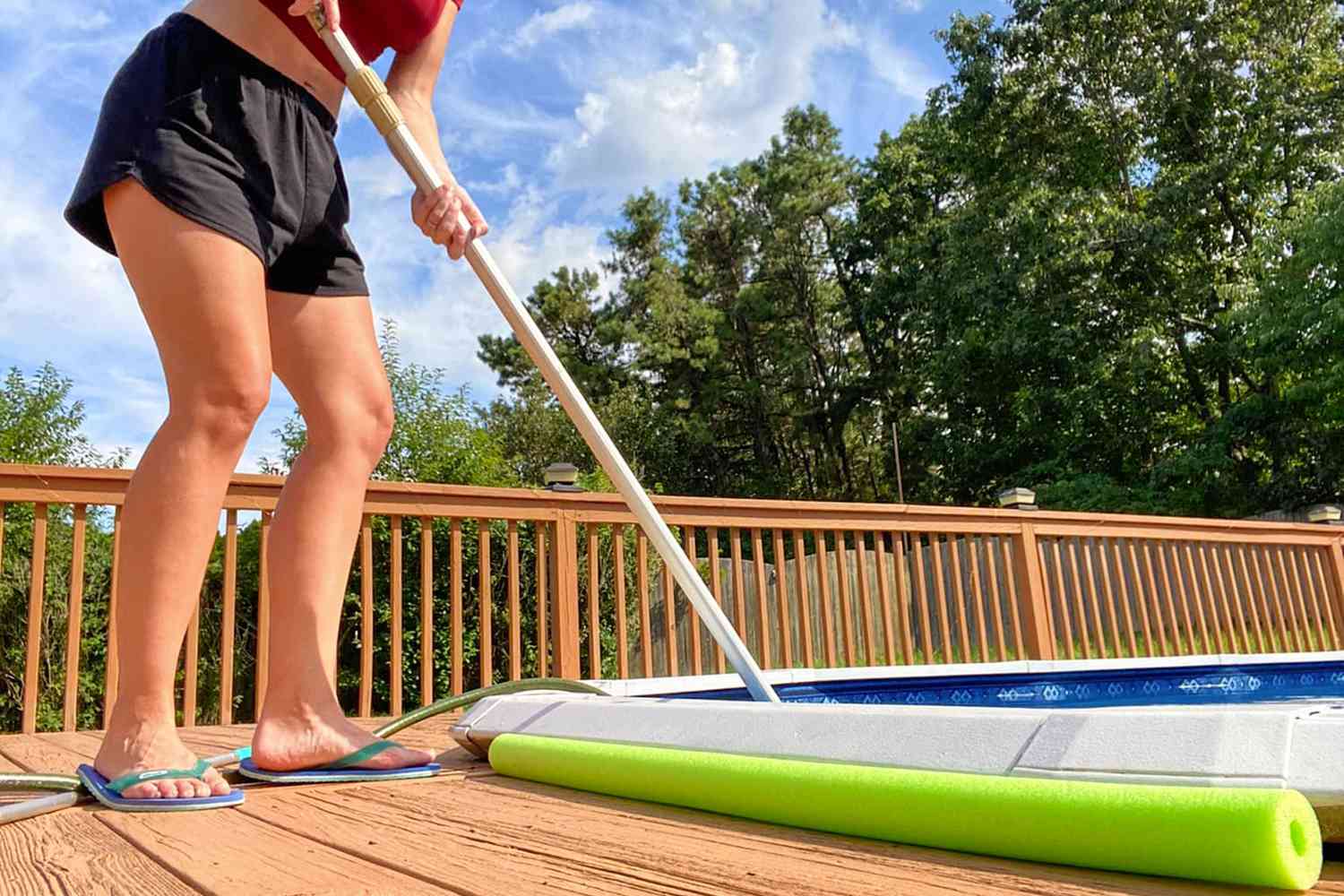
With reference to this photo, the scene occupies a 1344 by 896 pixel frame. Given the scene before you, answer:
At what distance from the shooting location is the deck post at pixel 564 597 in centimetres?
333

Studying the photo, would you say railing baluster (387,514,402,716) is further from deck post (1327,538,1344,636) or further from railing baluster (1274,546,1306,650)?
deck post (1327,538,1344,636)

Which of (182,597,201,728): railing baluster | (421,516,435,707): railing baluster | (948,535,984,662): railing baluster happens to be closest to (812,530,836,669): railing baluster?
(948,535,984,662): railing baluster

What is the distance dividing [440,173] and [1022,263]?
15.1 m

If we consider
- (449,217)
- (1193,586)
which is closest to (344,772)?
(449,217)

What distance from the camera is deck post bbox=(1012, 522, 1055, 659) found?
450 centimetres

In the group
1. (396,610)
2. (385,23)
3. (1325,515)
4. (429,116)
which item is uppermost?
(385,23)

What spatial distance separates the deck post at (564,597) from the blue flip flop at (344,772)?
1901 mm

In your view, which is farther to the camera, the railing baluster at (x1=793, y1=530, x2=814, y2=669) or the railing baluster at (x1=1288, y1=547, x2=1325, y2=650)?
the railing baluster at (x1=1288, y1=547, x2=1325, y2=650)

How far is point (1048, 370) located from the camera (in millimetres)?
16297

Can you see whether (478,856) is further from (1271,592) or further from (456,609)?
(1271,592)

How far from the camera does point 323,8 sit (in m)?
1.39

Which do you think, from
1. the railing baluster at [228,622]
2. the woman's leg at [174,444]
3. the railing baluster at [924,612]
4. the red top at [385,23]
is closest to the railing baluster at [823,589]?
the railing baluster at [924,612]

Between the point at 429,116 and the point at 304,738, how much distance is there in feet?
3.26

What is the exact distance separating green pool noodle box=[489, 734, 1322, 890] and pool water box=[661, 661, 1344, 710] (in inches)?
54.0
